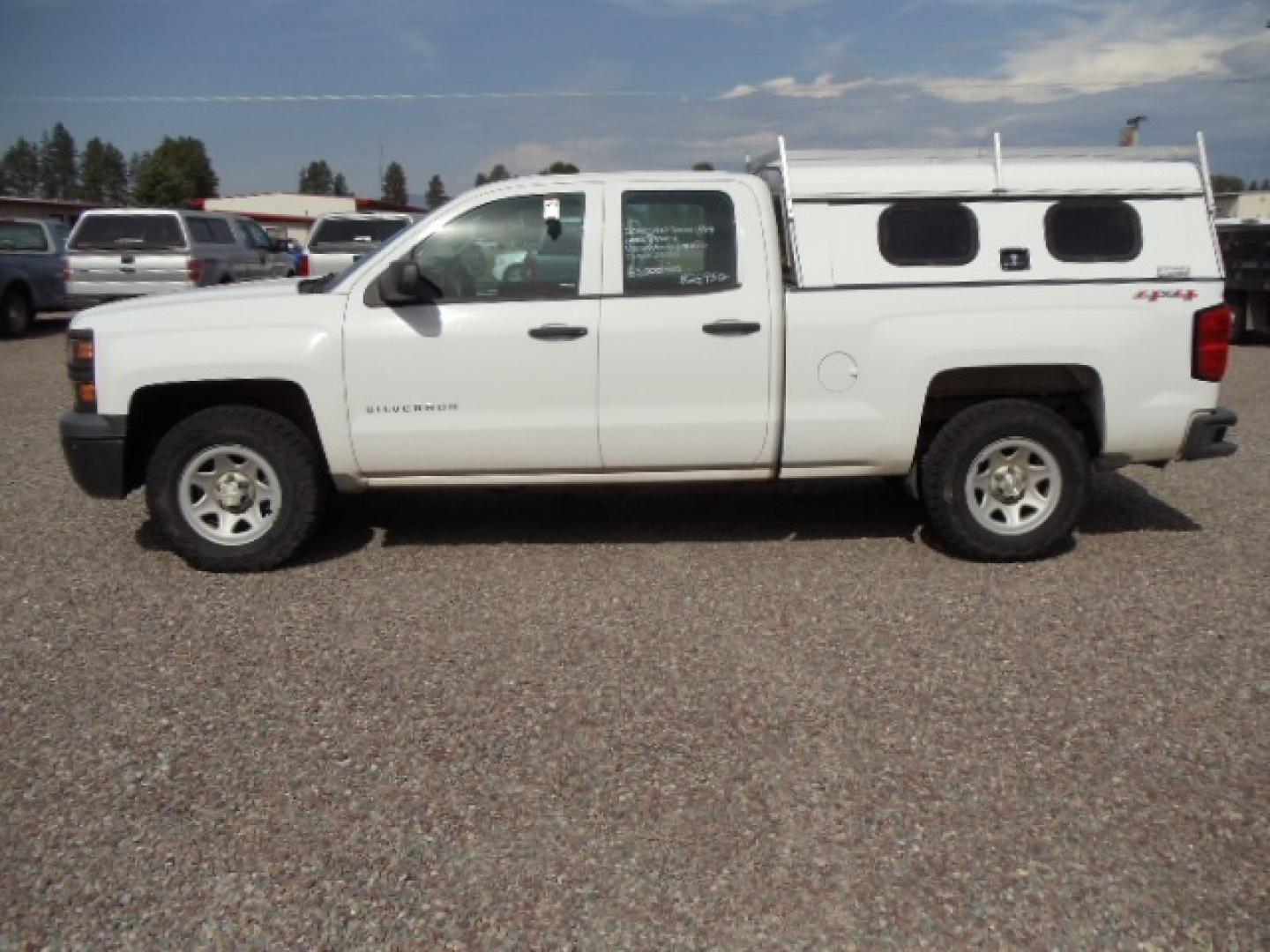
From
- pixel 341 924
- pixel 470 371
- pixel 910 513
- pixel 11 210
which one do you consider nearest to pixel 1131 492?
pixel 910 513

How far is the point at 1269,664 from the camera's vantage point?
4305mm

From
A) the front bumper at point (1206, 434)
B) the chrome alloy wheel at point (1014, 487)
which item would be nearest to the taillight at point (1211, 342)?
the front bumper at point (1206, 434)

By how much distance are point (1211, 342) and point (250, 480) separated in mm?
4704

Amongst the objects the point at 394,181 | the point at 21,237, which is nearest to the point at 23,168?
the point at 394,181

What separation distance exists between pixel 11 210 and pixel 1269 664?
59.7 meters

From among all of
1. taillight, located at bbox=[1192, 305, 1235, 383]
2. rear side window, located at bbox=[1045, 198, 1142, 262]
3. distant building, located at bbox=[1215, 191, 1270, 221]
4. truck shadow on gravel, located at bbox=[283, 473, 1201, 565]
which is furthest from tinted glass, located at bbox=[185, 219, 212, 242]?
distant building, located at bbox=[1215, 191, 1270, 221]

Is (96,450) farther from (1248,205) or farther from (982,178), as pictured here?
(1248,205)

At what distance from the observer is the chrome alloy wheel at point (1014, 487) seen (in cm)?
554

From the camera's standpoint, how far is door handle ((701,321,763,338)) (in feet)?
17.3

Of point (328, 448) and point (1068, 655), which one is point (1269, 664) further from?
point (328, 448)

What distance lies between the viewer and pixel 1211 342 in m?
5.34

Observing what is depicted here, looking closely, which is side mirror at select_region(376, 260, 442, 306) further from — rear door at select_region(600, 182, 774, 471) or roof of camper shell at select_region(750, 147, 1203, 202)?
roof of camper shell at select_region(750, 147, 1203, 202)

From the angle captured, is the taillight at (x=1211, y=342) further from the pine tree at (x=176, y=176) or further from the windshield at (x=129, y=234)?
the pine tree at (x=176, y=176)

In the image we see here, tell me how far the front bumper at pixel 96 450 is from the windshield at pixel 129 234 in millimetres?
12201
